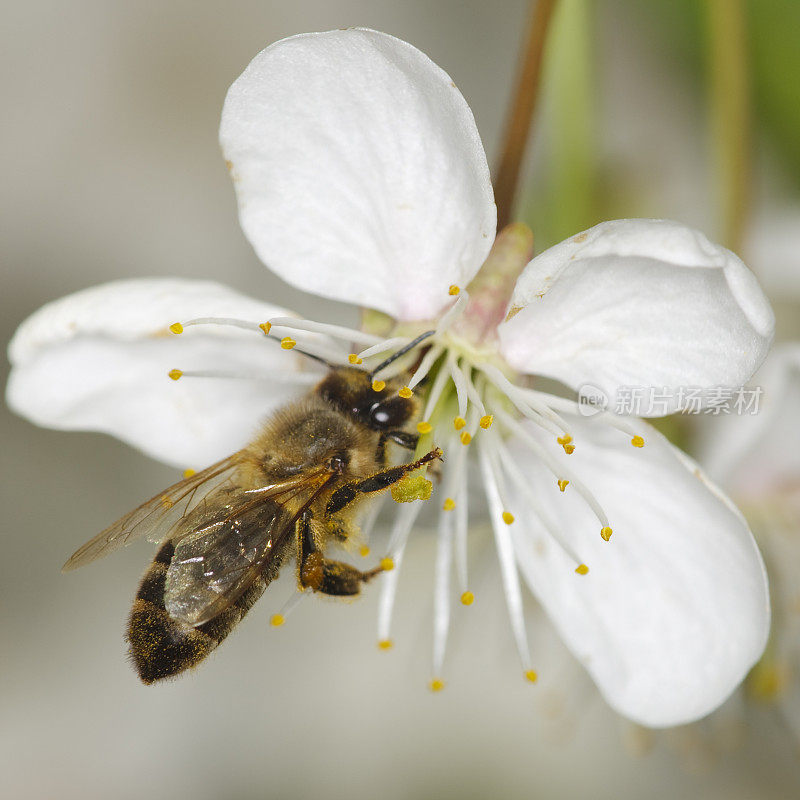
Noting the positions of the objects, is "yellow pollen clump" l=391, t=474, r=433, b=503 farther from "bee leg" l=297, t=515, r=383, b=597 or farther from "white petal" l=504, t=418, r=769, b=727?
"white petal" l=504, t=418, r=769, b=727

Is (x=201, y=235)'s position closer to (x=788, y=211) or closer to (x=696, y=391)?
(x=788, y=211)

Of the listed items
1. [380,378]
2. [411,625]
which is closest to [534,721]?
[411,625]

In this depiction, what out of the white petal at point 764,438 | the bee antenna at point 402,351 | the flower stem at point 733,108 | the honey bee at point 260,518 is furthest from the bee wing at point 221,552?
the flower stem at point 733,108

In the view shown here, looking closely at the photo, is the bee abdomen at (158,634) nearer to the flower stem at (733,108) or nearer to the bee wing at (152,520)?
the bee wing at (152,520)

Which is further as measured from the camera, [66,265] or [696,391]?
[66,265]

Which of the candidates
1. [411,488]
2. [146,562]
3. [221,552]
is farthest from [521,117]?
[146,562]

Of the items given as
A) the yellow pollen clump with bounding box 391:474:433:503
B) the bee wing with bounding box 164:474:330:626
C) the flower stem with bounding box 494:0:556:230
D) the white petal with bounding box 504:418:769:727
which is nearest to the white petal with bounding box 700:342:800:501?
the white petal with bounding box 504:418:769:727

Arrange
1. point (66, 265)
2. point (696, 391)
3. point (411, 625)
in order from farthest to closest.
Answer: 1. point (411, 625)
2. point (66, 265)
3. point (696, 391)
